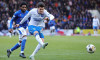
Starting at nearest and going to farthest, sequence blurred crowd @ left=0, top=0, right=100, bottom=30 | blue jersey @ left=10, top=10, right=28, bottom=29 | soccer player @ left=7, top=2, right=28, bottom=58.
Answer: soccer player @ left=7, top=2, right=28, bottom=58 < blue jersey @ left=10, top=10, right=28, bottom=29 < blurred crowd @ left=0, top=0, right=100, bottom=30

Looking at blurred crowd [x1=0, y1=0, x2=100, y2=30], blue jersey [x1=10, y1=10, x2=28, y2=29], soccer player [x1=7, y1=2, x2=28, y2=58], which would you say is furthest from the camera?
blurred crowd [x1=0, y1=0, x2=100, y2=30]

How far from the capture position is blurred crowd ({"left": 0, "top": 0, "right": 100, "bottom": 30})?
37125 mm

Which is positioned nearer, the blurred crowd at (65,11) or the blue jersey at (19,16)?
the blue jersey at (19,16)

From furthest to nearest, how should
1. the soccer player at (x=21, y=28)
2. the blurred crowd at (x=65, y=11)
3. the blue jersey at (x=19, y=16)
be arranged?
the blurred crowd at (x=65, y=11) → the blue jersey at (x=19, y=16) → the soccer player at (x=21, y=28)

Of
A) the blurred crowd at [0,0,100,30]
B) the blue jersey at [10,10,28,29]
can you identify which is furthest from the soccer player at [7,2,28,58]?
the blurred crowd at [0,0,100,30]

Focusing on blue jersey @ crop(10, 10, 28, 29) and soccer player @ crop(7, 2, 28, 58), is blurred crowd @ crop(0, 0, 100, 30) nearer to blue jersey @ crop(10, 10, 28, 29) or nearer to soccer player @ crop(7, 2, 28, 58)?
blue jersey @ crop(10, 10, 28, 29)

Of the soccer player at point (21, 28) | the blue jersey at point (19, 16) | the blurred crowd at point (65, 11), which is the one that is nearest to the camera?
the soccer player at point (21, 28)

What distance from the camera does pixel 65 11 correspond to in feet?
132

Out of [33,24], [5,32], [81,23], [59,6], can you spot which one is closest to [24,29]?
[33,24]

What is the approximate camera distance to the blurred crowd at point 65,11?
37125 millimetres

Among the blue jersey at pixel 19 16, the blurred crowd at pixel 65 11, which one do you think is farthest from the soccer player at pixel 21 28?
the blurred crowd at pixel 65 11

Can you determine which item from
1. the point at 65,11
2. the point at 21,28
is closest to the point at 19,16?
the point at 21,28

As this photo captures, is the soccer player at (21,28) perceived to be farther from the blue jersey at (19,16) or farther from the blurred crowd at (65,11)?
the blurred crowd at (65,11)

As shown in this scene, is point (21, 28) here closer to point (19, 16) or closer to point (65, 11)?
point (19, 16)
